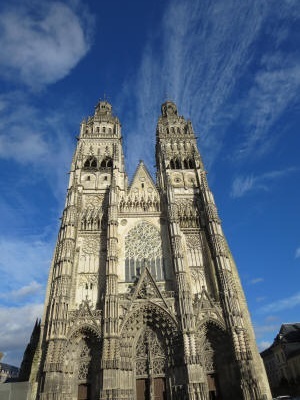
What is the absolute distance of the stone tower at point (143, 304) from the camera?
19016 mm

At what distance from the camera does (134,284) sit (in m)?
23.1

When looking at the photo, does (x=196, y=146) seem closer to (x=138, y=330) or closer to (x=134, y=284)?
(x=134, y=284)

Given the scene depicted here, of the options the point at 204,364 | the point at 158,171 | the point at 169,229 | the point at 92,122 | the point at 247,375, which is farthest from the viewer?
the point at 92,122

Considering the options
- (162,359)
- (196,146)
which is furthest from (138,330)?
(196,146)

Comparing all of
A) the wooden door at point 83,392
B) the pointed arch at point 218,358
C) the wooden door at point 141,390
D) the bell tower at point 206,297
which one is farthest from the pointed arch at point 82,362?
the pointed arch at point 218,358

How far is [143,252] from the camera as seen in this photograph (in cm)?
2564

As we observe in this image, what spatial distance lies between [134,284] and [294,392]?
18.6 m

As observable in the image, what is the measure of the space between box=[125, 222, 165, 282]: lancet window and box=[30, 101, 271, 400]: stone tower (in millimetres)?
91

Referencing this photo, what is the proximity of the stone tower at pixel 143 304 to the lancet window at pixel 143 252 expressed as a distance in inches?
3.6

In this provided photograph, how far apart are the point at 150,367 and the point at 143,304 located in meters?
4.23

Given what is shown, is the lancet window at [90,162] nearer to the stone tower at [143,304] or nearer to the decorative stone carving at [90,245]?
the stone tower at [143,304]

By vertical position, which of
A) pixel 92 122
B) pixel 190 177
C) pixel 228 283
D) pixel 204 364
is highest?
pixel 92 122

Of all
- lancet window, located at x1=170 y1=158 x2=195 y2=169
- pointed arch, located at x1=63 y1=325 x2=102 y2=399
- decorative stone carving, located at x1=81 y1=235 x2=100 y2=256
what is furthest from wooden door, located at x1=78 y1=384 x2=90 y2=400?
lancet window, located at x1=170 y1=158 x2=195 y2=169

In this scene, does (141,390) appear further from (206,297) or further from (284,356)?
(284,356)
